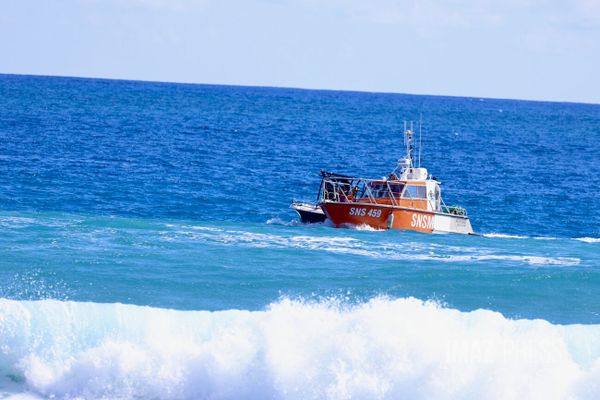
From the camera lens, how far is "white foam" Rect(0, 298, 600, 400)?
52.3 ft

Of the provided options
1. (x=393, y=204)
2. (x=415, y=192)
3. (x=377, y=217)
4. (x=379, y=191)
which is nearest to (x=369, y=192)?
(x=379, y=191)

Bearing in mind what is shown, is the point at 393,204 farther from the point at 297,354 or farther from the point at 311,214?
the point at 297,354

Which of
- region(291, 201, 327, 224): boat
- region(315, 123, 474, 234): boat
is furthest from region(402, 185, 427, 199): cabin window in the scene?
region(291, 201, 327, 224): boat

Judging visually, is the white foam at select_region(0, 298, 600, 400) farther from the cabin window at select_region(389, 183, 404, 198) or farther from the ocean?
the cabin window at select_region(389, 183, 404, 198)

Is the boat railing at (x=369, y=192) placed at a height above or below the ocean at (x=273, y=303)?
above

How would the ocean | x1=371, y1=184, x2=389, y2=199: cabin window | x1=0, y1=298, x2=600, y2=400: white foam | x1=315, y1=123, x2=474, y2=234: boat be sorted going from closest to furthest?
x1=0, y1=298, x2=600, y2=400: white foam
the ocean
x1=315, y1=123, x2=474, y2=234: boat
x1=371, y1=184, x2=389, y2=199: cabin window

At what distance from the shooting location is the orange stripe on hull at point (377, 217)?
34406mm

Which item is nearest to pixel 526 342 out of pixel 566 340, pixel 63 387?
pixel 566 340

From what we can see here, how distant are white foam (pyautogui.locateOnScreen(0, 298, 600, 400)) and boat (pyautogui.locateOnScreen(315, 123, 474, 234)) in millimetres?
16078

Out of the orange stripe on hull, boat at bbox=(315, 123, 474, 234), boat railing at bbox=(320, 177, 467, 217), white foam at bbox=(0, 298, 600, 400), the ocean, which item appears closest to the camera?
white foam at bbox=(0, 298, 600, 400)

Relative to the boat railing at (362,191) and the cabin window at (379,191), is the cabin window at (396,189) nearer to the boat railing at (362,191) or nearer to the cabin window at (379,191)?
the boat railing at (362,191)

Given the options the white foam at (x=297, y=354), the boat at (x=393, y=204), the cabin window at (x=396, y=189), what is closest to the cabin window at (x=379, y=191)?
the boat at (x=393, y=204)

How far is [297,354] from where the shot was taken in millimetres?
16531

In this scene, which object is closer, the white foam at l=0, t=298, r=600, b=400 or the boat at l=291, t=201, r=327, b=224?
the white foam at l=0, t=298, r=600, b=400
